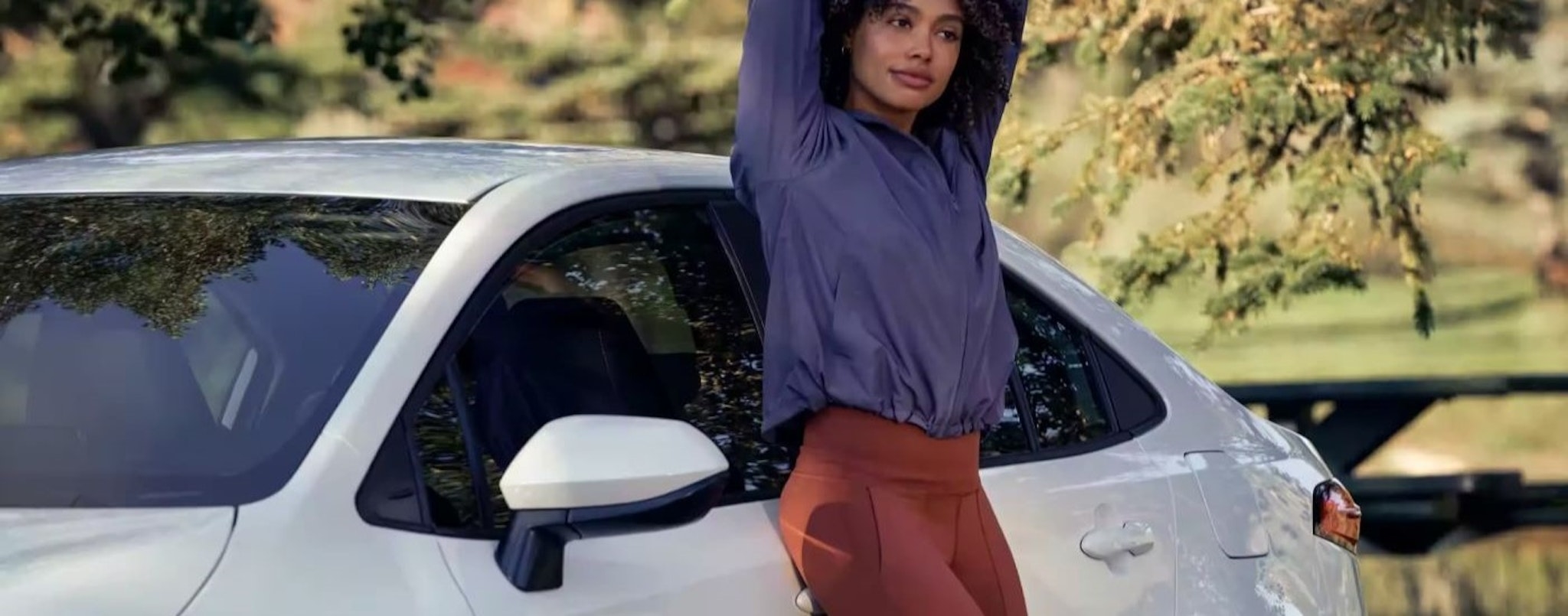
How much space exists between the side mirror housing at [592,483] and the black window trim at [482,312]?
8cm

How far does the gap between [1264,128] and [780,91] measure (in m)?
5.14

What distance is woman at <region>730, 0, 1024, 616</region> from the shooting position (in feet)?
9.98

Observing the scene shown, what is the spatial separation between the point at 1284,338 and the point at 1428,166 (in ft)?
48.1

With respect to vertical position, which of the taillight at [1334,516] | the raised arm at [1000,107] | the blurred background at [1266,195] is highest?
the raised arm at [1000,107]

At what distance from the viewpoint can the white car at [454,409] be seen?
2586mm

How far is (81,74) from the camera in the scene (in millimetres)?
15961

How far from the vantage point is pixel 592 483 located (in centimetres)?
262

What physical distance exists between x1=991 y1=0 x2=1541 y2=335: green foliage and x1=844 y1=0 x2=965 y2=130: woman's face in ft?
14.5

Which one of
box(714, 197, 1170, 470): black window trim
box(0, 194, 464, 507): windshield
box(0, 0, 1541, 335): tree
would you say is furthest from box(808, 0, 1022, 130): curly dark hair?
box(0, 0, 1541, 335): tree

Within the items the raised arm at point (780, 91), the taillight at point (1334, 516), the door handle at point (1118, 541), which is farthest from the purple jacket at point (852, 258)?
the taillight at point (1334, 516)

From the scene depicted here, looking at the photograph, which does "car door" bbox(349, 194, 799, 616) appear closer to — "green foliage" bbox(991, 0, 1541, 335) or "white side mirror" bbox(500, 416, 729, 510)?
"white side mirror" bbox(500, 416, 729, 510)

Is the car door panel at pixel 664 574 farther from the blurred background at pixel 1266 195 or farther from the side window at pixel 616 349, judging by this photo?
the blurred background at pixel 1266 195

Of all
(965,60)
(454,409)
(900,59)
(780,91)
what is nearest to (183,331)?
(454,409)

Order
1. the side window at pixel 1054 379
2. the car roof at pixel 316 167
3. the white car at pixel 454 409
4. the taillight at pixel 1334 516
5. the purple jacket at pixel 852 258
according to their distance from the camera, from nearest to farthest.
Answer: the white car at pixel 454 409 < the purple jacket at pixel 852 258 < the car roof at pixel 316 167 < the side window at pixel 1054 379 < the taillight at pixel 1334 516
